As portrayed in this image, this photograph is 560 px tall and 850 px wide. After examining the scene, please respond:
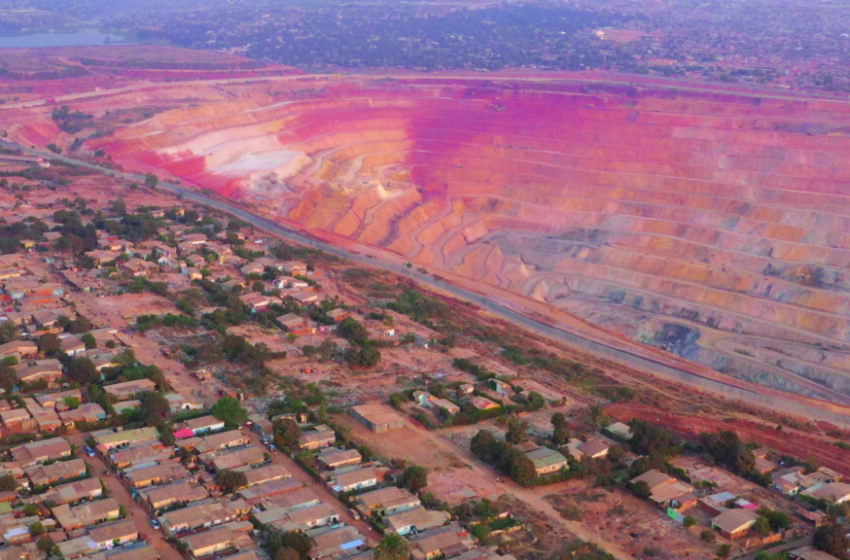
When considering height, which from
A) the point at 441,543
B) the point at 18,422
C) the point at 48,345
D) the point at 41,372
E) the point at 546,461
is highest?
the point at 48,345

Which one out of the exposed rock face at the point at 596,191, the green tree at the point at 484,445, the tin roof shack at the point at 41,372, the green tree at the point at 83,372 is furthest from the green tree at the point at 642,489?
the exposed rock face at the point at 596,191

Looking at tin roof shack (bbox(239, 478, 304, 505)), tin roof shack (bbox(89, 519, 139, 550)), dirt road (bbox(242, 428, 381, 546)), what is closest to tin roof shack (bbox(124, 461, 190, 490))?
tin roof shack (bbox(239, 478, 304, 505))

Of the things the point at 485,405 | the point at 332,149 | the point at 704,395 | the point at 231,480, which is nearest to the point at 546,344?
the point at 704,395

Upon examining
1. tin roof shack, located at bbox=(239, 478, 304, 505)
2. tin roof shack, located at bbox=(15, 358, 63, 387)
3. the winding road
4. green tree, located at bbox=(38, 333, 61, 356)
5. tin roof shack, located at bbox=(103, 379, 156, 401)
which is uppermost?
green tree, located at bbox=(38, 333, 61, 356)

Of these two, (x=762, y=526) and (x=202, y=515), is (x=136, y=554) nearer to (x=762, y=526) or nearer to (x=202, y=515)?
(x=202, y=515)

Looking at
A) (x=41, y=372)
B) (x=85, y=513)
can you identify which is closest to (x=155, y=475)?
(x=85, y=513)

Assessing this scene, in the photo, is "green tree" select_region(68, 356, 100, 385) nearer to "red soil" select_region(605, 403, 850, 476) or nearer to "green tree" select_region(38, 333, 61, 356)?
"green tree" select_region(38, 333, 61, 356)
